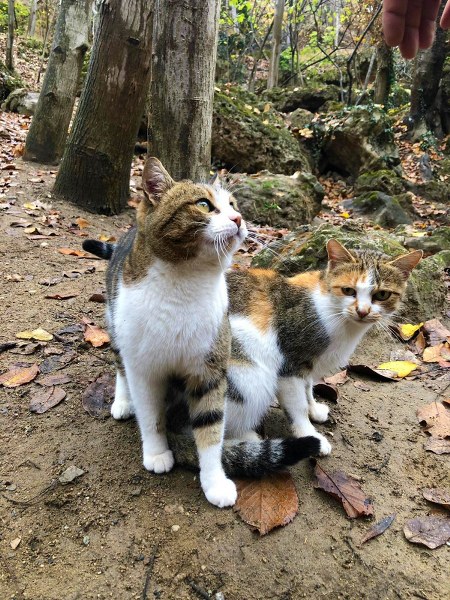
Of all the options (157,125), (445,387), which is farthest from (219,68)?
(445,387)

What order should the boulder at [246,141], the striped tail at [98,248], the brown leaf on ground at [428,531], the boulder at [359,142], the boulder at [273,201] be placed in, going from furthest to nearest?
the boulder at [359,142], the boulder at [246,141], the boulder at [273,201], the striped tail at [98,248], the brown leaf on ground at [428,531]

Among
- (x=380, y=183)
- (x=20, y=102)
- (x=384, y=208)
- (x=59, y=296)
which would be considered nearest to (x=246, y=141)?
(x=384, y=208)

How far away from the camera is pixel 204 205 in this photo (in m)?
1.99

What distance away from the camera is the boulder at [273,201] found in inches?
248

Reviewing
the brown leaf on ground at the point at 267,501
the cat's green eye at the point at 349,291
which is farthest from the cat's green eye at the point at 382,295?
the brown leaf on ground at the point at 267,501

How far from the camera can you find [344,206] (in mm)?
8984

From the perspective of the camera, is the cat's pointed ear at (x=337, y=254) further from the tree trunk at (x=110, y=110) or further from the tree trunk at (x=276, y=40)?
the tree trunk at (x=276, y=40)

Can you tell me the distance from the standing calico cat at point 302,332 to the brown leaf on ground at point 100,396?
2.31 ft

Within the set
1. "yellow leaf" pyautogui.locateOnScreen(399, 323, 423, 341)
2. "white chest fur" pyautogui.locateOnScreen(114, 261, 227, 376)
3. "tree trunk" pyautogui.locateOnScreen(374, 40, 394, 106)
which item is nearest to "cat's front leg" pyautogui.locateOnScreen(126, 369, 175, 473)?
"white chest fur" pyautogui.locateOnScreen(114, 261, 227, 376)

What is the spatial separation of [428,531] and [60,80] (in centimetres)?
705

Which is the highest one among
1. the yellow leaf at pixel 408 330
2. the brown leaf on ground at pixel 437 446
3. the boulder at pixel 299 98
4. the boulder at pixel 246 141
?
the boulder at pixel 299 98

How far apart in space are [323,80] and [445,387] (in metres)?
16.8

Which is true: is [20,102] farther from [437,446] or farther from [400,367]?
[437,446]

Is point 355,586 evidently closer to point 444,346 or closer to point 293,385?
point 293,385
